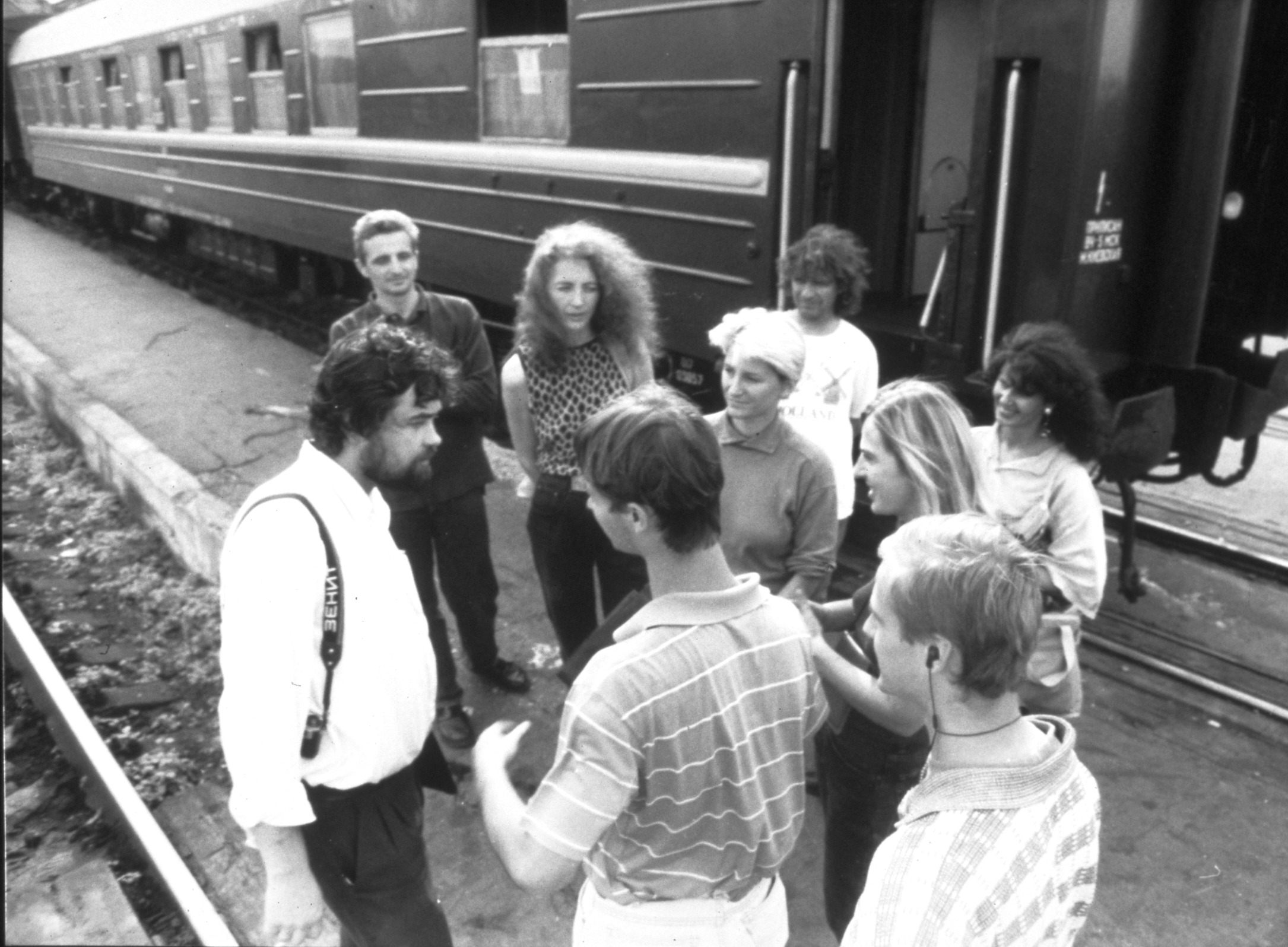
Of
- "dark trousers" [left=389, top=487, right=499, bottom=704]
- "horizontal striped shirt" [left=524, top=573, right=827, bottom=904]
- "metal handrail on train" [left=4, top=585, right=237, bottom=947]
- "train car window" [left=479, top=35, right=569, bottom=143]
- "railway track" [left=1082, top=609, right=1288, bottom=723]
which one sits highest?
"train car window" [left=479, top=35, right=569, bottom=143]

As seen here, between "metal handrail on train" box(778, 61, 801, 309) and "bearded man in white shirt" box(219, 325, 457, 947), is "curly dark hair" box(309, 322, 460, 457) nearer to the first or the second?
"bearded man in white shirt" box(219, 325, 457, 947)

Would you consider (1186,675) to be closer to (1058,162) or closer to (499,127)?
(1058,162)

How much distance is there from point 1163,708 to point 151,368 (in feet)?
22.6

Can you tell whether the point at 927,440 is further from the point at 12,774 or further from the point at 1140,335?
the point at 12,774

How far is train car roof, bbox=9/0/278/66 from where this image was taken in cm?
980

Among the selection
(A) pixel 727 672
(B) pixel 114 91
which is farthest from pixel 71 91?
(A) pixel 727 672

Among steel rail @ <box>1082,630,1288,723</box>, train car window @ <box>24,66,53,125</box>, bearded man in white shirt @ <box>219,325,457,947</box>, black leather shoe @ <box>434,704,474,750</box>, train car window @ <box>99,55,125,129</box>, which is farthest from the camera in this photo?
train car window @ <box>24,66,53,125</box>

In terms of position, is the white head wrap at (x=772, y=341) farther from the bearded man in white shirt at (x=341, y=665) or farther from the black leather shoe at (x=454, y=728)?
the black leather shoe at (x=454, y=728)

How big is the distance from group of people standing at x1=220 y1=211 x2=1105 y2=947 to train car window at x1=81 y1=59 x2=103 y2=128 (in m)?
13.4

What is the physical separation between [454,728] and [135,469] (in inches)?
121

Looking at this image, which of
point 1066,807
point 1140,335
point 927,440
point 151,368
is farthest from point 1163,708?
point 151,368

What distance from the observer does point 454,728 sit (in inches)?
138

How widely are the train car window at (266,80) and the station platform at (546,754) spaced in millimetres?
2427

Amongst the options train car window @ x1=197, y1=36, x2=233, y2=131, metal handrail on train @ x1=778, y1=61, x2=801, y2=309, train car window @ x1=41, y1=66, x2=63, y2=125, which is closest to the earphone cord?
metal handrail on train @ x1=778, y1=61, x2=801, y2=309
